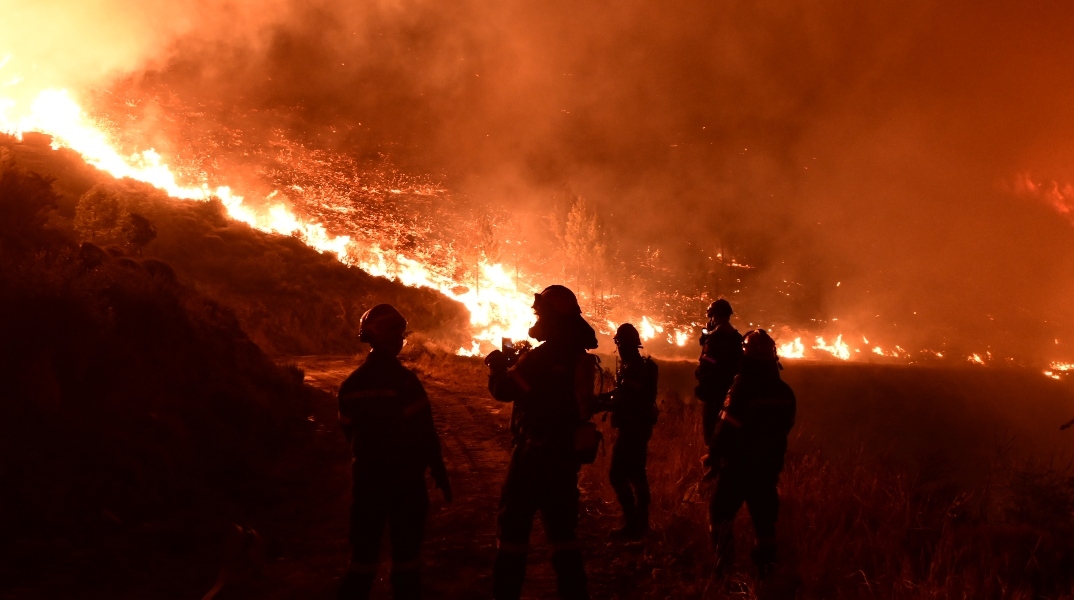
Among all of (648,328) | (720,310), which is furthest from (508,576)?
(648,328)

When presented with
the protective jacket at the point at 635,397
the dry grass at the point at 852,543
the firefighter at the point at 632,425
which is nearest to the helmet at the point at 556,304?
the firefighter at the point at 632,425

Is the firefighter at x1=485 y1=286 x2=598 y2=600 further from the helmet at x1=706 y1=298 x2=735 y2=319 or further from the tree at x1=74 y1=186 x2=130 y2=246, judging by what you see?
the tree at x1=74 y1=186 x2=130 y2=246

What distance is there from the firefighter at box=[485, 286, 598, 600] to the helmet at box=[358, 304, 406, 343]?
0.82 meters

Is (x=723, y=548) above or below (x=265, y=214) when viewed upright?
below

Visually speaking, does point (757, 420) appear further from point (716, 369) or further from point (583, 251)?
point (583, 251)

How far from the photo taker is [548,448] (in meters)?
4.18

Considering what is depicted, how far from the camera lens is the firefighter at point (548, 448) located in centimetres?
410

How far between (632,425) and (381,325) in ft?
10.4

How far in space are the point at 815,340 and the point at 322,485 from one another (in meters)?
99.8

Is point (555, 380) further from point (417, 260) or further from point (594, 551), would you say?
point (417, 260)

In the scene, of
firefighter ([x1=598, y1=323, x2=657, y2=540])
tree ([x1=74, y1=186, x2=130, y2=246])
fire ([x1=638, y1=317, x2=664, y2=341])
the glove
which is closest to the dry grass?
firefighter ([x1=598, y1=323, x2=657, y2=540])

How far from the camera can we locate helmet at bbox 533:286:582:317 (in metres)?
4.31

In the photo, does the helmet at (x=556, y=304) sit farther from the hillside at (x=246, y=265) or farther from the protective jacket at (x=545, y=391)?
the hillside at (x=246, y=265)

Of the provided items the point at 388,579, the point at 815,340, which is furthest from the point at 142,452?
the point at 815,340
